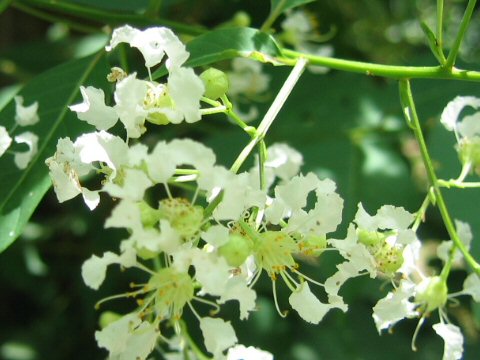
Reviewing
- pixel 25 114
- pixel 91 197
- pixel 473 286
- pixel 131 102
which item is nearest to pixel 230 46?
pixel 131 102

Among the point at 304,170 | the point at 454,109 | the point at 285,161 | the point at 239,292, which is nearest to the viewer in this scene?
the point at 239,292

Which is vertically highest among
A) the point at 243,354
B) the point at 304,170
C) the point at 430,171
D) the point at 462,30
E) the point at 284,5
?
the point at 462,30

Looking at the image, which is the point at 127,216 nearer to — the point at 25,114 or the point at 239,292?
the point at 239,292

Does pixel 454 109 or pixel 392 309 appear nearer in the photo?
pixel 392 309

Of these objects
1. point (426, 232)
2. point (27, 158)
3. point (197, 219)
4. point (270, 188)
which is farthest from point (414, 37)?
point (197, 219)

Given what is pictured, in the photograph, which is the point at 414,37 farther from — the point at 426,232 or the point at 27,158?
the point at 27,158

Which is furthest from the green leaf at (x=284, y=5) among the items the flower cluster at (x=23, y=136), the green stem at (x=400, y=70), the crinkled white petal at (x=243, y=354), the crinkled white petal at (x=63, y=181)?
the crinkled white petal at (x=243, y=354)
